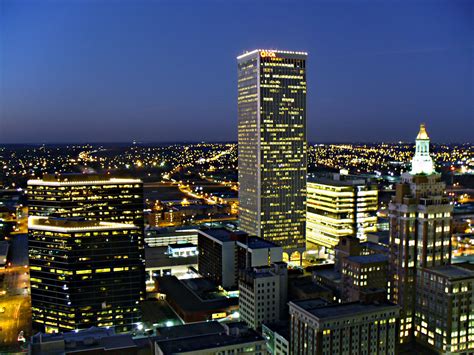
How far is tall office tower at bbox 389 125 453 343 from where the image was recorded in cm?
5969

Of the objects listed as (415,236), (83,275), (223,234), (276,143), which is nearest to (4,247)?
(223,234)

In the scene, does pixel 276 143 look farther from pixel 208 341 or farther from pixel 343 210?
pixel 208 341

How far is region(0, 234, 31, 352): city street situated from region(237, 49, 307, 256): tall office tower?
44.1 metres

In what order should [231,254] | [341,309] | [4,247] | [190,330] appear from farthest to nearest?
[4,247], [231,254], [190,330], [341,309]

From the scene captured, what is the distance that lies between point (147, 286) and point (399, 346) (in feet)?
152

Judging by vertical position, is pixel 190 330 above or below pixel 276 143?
below

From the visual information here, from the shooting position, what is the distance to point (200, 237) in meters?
94.9

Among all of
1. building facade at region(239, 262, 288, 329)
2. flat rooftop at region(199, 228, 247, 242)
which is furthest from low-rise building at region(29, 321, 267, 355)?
flat rooftop at region(199, 228, 247, 242)

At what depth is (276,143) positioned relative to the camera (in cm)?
9838

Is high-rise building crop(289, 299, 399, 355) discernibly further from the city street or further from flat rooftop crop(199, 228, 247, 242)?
the city street

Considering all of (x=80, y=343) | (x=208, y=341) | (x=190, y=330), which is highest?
(x=208, y=341)

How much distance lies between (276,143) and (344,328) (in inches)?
2072

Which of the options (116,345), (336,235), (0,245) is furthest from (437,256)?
(0,245)

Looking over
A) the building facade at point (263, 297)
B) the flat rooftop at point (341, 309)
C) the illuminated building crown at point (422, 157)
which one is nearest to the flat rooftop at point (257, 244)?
the building facade at point (263, 297)
